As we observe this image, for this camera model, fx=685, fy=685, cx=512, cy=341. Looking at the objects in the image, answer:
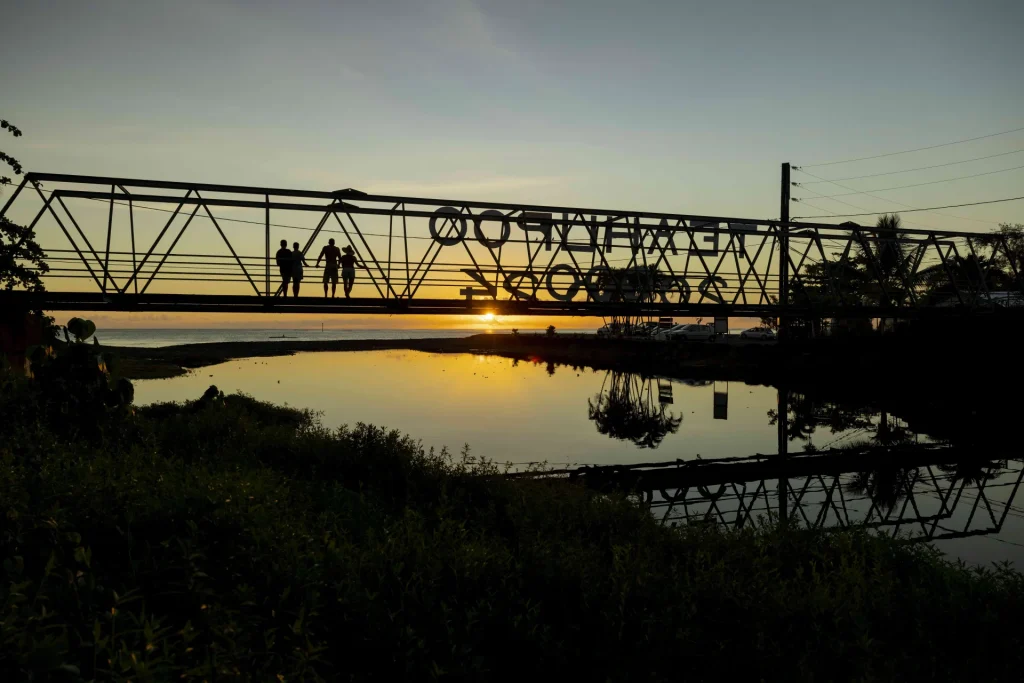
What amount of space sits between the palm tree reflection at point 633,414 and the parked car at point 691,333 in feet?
81.7

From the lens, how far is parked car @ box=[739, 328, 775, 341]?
75606mm

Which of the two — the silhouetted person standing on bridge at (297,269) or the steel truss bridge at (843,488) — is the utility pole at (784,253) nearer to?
the steel truss bridge at (843,488)

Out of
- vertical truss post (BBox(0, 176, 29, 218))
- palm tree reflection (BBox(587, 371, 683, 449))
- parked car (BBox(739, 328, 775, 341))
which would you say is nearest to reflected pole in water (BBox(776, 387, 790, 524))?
palm tree reflection (BBox(587, 371, 683, 449))

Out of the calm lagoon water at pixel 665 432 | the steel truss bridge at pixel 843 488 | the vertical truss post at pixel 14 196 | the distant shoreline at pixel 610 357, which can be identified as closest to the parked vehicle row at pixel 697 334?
the distant shoreline at pixel 610 357

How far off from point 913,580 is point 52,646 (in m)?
10.9

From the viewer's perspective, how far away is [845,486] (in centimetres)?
2152

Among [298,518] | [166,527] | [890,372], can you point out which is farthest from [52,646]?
[890,372]

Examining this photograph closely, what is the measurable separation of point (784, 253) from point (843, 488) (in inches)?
446

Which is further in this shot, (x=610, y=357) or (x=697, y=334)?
(x=697, y=334)

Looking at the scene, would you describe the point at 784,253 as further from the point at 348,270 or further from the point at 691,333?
the point at 691,333

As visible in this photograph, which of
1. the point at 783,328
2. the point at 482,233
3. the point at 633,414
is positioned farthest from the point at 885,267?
the point at 482,233

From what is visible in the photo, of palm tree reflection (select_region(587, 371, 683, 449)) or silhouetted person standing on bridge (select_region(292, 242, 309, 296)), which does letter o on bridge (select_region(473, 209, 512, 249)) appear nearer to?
silhouetted person standing on bridge (select_region(292, 242, 309, 296))

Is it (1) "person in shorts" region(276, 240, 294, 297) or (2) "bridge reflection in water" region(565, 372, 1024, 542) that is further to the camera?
(1) "person in shorts" region(276, 240, 294, 297)

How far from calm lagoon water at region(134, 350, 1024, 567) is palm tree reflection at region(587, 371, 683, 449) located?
0.13 m
